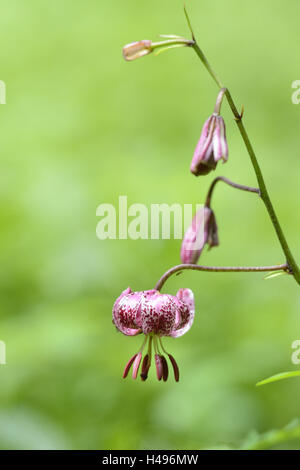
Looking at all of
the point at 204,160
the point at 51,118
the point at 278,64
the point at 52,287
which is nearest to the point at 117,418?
the point at 52,287

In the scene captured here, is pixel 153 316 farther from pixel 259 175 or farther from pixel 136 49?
pixel 136 49

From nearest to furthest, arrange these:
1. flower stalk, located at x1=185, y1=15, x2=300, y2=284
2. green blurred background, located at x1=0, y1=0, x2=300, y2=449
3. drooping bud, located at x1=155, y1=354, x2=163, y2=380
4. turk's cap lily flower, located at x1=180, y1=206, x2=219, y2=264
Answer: flower stalk, located at x1=185, y1=15, x2=300, y2=284
drooping bud, located at x1=155, y1=354, x2=163, y2=380
turk's cap lily flower, located at x1=180, y1=206, x2=219, y2=264
green blurred background, located at x1=0, y1=0, x2=300, y2=449

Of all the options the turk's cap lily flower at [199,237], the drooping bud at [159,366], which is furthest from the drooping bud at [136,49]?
the drooping bud at [159,366]

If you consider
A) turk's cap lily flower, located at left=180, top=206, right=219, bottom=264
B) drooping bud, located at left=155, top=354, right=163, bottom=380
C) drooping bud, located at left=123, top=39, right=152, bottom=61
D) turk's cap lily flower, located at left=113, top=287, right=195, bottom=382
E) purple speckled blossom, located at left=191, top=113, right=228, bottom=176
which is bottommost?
drooping bud, located at left=155, top=354, right=163, bottom=380

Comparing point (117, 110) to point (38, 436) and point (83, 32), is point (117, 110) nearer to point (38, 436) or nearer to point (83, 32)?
point (83, 32)

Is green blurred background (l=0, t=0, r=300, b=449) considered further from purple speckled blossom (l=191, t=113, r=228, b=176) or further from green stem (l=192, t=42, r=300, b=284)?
purple speckled blossom (l=191, t=113, r=228, b=176)

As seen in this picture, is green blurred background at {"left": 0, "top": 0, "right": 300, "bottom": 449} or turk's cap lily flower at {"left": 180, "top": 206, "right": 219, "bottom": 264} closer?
turk's cap lily flower at {"left": 180, "top": 206, "right": 219, "bottom": 264}

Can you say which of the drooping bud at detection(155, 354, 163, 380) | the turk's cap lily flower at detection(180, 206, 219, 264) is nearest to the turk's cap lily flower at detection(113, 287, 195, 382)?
the drooping bud at detection(155, 354, 163, 380)

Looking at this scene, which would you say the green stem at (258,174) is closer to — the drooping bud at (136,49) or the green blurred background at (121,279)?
the drooping bud at (136,49)
